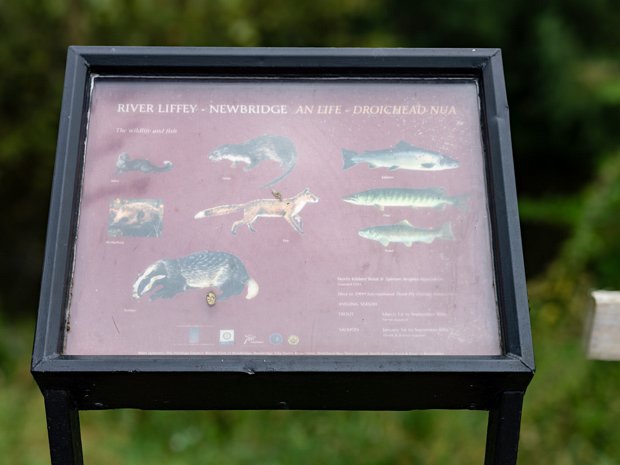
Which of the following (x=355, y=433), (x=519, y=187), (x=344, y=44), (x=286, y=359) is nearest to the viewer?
(x=286, y=359)

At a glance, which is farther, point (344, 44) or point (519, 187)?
point (519, 187)

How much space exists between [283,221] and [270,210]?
44 millimetres

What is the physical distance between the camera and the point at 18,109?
227 inches

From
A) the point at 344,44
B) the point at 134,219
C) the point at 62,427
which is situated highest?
the point at 344,44

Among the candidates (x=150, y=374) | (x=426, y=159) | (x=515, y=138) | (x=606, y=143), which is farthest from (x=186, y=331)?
(x=515, y=138)

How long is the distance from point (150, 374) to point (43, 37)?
4579mm

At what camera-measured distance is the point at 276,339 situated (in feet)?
5.80

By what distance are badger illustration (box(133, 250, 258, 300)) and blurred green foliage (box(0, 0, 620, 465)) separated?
191cm

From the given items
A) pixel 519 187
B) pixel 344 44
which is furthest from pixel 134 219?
pixel 519 187

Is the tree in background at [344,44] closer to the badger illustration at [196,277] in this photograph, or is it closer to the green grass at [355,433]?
the green grass at [355,433]

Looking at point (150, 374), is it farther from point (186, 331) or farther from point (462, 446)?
point (462, 446)

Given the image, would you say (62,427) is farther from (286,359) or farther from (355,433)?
(355,433)

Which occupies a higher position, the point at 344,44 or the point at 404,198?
the point at 344,44

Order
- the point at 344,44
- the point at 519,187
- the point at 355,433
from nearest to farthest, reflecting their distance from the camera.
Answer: the point at 355,433
the point at 344,44
the point at 519,187
